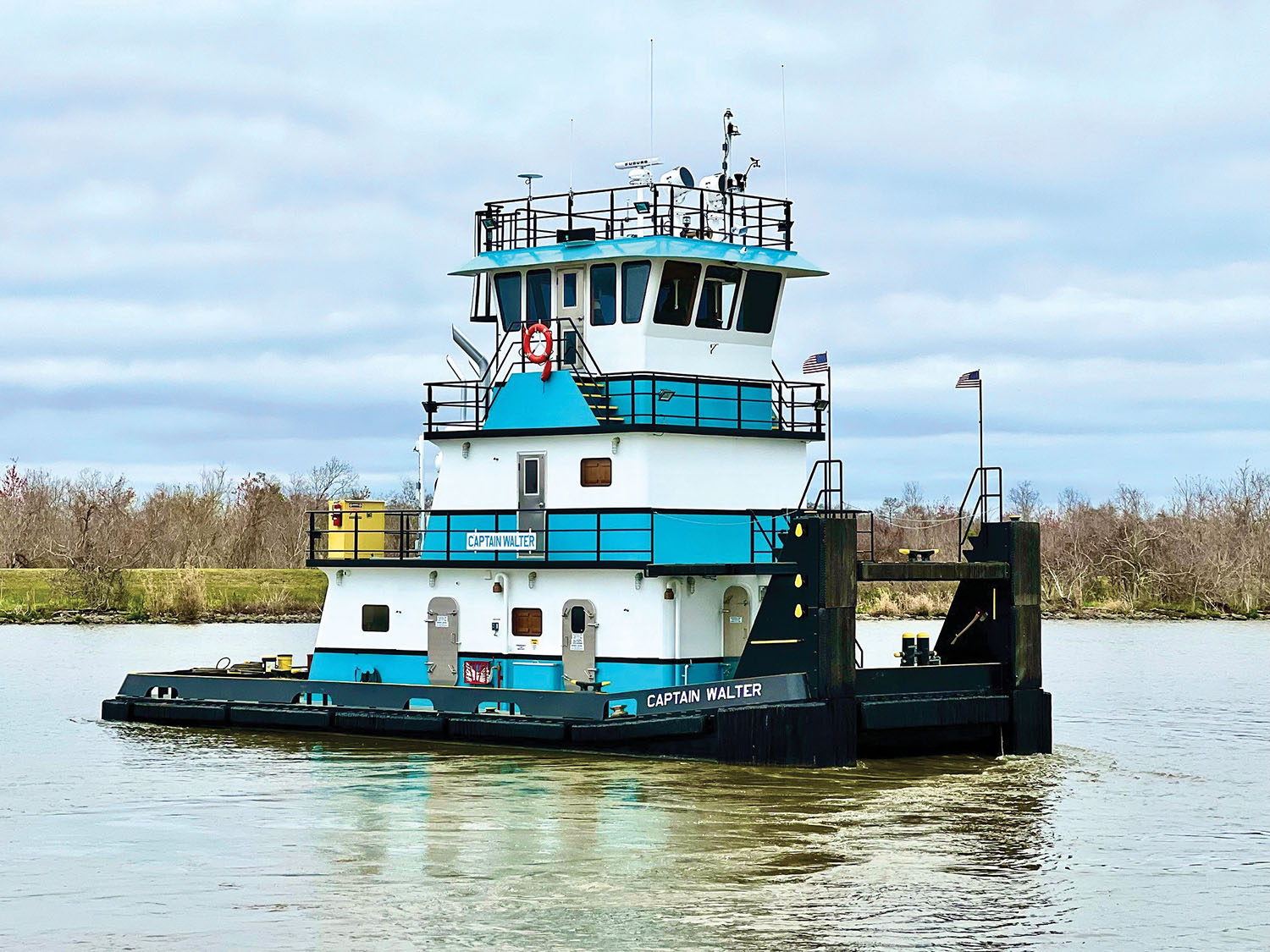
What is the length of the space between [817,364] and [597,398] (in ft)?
9.51

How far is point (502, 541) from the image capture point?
906 inches

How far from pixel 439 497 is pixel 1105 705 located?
12813 millimetres

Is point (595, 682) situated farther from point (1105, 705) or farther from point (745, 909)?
point (1105, 705)

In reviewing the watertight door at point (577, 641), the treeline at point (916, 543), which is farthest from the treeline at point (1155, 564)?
the watertight door at point (577, 641)

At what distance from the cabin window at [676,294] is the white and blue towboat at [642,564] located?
0.03 meters

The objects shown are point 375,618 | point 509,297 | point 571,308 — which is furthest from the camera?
point 509,297

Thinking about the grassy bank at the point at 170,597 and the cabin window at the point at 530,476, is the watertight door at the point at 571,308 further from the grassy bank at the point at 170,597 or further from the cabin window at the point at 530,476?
the grassy bank at the point at 170,597

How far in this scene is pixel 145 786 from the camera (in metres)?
20.7

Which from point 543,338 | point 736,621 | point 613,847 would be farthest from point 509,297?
point 613,847

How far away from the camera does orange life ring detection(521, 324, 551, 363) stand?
75.5ft

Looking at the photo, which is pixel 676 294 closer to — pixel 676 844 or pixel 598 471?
pixel 598 471

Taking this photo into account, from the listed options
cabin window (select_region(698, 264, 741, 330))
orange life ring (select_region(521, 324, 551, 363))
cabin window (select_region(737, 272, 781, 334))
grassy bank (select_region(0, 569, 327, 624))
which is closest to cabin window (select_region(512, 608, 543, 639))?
orange life ring (select_region(521, 324, 551, 363))

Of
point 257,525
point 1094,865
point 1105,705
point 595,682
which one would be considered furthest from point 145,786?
point 257,525

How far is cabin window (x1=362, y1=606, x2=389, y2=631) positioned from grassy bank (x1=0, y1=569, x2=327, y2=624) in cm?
3129
